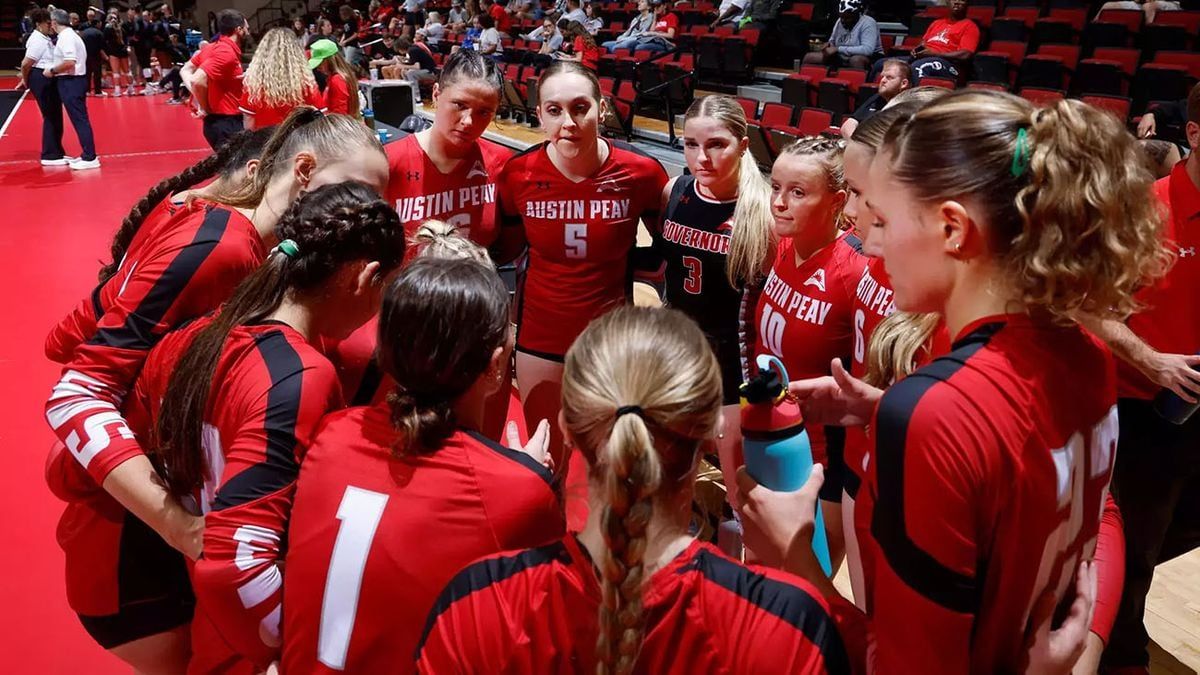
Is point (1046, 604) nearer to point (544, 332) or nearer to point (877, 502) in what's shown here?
point (877, 502)

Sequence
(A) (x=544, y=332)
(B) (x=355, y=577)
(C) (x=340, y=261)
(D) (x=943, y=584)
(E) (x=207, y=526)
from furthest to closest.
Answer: (A) (x=544, y=332) → (C) (x=340, y=261) → (E) (x=207, y=526) → (B) (x=355, y=577) → (D) (x=943, y=584)

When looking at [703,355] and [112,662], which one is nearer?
[703,355]

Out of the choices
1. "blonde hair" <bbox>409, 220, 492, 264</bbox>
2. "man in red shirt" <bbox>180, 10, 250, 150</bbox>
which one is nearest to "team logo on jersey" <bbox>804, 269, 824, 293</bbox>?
"blonde hair" <bbox>409, 220, 492, 264</bbox>

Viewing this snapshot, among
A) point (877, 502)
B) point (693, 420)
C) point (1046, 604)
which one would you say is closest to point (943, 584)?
point (877, 502)

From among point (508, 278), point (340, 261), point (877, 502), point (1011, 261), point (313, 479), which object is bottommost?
point (508, 278)

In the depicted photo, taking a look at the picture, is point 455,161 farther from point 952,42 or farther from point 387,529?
point 952,42

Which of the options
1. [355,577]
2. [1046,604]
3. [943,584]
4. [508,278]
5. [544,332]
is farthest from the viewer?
[508,278]

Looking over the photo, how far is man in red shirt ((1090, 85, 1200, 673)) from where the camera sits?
7.02 ft

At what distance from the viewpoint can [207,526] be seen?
129 centimetres

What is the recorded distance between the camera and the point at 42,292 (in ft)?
17.7

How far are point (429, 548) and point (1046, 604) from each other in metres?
0.79

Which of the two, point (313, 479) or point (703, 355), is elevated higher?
point (703, 355)

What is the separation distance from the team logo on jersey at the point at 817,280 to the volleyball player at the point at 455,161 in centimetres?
122

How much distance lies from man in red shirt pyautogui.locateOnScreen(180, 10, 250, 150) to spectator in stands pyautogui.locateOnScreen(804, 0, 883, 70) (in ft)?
20.1
